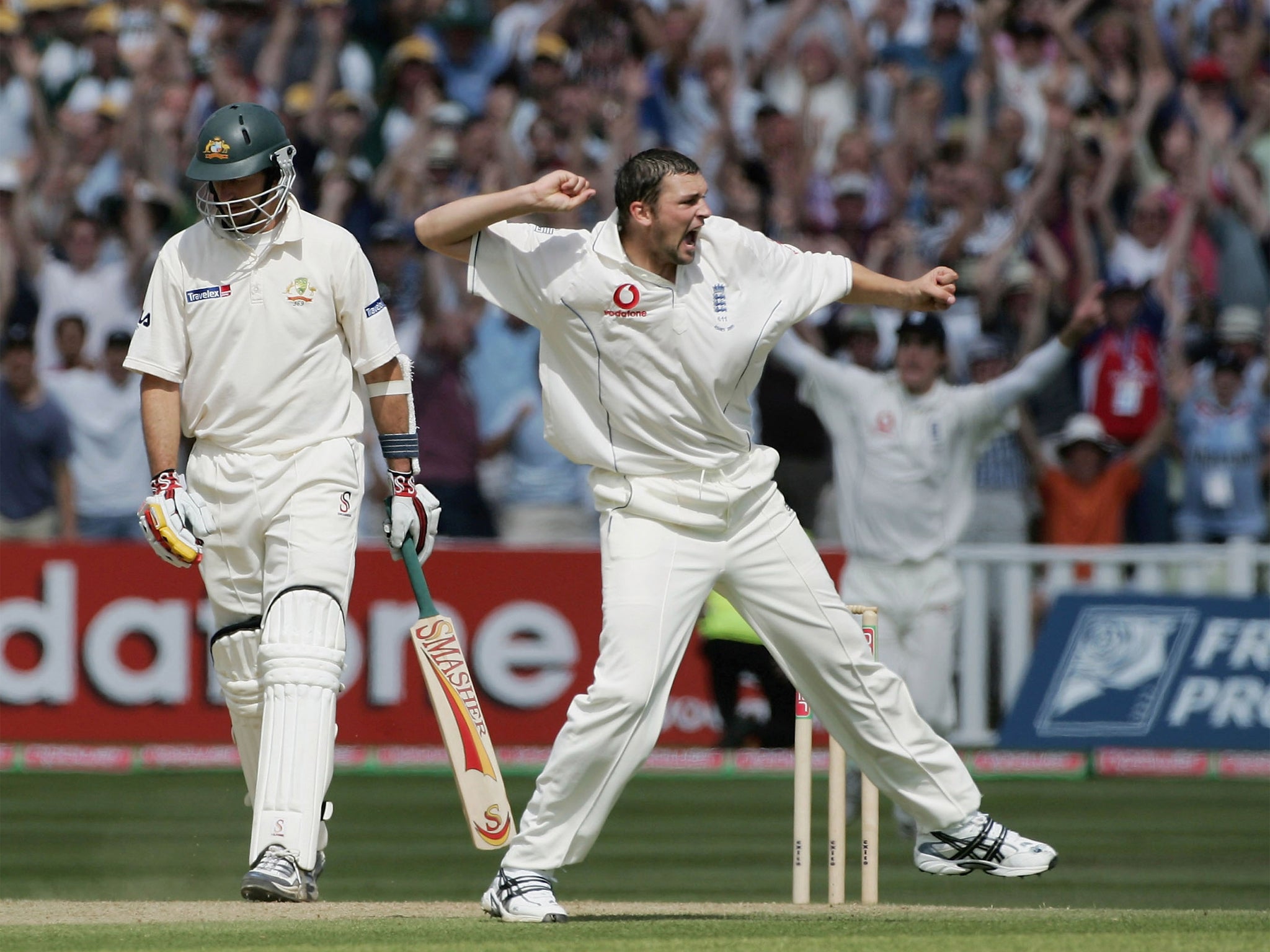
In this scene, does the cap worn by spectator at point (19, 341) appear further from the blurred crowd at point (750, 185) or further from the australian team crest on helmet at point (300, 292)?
the australian team crest on helmet at point (300, 292)

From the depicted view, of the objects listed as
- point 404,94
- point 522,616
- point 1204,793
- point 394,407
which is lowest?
point 1204,793

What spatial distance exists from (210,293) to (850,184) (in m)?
7.41

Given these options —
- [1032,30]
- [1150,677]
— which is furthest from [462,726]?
[1032,30]

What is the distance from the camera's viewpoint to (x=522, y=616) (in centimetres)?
1142

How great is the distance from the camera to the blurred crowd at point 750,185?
1205cm

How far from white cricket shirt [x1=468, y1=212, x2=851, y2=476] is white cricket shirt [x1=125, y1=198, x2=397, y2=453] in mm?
607

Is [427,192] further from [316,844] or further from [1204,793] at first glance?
[316,844]

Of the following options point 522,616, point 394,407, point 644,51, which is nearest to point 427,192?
point 644,51

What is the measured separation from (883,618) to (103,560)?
14.5ft

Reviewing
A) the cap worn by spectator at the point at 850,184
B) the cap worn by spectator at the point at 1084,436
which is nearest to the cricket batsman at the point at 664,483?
the cap worn by spectator at the point at 1084,436

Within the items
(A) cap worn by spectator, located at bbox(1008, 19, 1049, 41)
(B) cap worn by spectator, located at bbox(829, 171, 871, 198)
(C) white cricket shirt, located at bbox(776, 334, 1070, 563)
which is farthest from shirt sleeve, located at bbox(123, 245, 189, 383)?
(A) cap worn by spectator, located at bbox(1008, 19, 1049, 41)

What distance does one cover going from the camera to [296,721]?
19.8ft

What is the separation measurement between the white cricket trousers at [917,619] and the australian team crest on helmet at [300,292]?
12.4 ft

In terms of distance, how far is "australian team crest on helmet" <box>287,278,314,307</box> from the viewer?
246 inches
